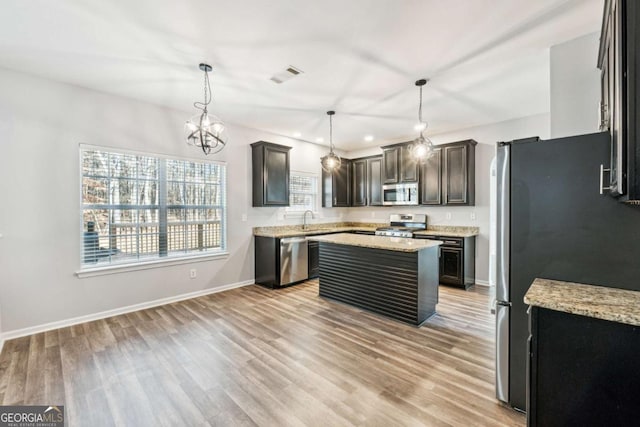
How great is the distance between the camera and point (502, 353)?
1871 millimetres

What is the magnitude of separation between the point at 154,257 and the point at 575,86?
5164mm

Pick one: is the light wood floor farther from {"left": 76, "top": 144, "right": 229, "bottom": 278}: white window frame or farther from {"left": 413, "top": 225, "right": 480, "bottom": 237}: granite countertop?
{"left": 413, "top": 225, "right": 480, "bottom": 237}: granite countertop

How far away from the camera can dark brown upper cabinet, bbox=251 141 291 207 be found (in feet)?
15.8

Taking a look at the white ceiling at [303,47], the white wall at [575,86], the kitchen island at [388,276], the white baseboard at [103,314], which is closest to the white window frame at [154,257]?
the white baseboard at [103,314]

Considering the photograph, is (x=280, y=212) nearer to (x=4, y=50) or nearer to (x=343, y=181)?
(x=343, y=181)

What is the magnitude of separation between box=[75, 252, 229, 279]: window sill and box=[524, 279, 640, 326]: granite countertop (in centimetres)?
413

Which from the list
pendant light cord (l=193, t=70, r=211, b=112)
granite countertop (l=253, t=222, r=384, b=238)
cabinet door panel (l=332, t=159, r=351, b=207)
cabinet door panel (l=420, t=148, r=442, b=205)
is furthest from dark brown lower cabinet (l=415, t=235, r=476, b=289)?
pendant light cord (l=193, t=70, r=211, b=112)

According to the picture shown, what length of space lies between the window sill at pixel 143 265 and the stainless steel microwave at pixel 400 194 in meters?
3.40

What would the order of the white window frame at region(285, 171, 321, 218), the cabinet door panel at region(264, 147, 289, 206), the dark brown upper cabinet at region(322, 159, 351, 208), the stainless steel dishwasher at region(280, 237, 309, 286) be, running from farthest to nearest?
the dark brown upper cabinet at region(322, 159, 351, 208)
the white window frame at region(285, 171, 321, 218)
the cabinet door panel at region(264, 147, 289, 206)
the stainless steel dishwasher at region(280, 237, 309, 286)

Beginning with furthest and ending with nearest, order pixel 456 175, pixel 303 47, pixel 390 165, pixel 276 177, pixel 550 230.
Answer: pixel 390 165 → pixel 276 177 → pixel 456 175 → pixel 303 47 → pixel 550 230

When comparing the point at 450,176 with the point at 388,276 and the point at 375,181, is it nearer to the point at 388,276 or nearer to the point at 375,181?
the point at 375,181

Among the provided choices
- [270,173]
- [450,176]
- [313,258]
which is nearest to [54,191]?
[270,173]

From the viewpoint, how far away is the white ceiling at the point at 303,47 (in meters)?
2.02

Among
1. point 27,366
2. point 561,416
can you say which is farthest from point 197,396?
point 561,416
